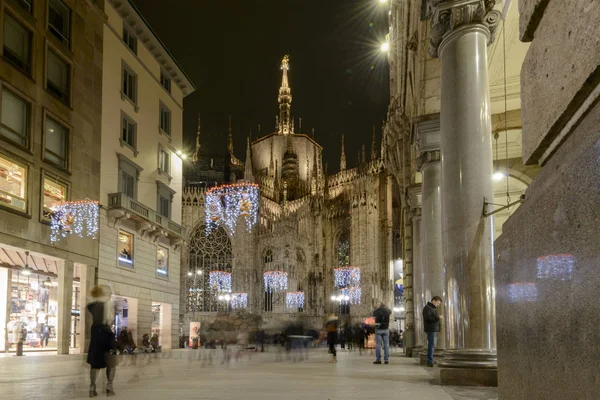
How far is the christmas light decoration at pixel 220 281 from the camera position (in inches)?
2468

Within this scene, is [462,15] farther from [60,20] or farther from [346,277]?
[346,277]

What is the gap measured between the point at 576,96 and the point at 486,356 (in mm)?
6526

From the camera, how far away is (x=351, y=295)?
219 feet

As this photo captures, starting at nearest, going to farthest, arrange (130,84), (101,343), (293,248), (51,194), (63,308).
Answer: (101,343)
(51,194)
(63,308)
(130,84)
(293,248)

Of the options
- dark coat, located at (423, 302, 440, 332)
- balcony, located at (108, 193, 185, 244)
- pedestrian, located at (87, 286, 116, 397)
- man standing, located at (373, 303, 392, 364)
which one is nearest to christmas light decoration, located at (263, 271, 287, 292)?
balcony, located at (108, 193, 185, 244)

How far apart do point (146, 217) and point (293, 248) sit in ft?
126

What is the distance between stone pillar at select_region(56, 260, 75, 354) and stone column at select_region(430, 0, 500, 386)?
60.9 ft

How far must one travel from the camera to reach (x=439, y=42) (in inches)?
368

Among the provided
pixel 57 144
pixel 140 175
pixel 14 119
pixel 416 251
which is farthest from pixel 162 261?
pixel 416 251

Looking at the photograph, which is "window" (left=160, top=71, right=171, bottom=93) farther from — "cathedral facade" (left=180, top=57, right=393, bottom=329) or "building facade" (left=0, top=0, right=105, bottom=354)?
"cathedral facade" (left=180, top=57, right=393, bottom=329)

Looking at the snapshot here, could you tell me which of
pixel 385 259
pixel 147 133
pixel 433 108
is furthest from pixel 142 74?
pixel 385 259

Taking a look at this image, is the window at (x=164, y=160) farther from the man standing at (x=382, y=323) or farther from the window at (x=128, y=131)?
the man standing at (x=382, y=323)

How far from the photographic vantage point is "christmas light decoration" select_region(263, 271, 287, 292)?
212 ft

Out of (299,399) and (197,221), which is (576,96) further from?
(197,221)
